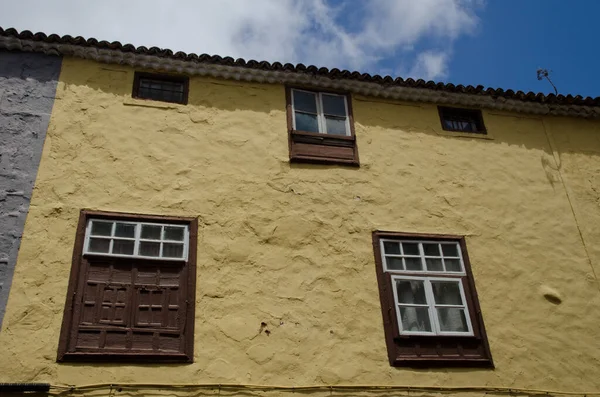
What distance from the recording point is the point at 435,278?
29.5 ft

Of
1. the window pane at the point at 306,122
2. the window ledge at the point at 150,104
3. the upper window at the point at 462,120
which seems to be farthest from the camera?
the upper window at the point at 462,120

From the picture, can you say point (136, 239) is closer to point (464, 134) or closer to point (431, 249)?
point (431, 249)

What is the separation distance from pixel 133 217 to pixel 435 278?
449 cm

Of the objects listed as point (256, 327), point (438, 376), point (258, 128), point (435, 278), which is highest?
point (258, 128)

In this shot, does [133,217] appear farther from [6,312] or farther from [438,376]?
[438,376]

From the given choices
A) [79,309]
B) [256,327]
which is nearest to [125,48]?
[79,309]

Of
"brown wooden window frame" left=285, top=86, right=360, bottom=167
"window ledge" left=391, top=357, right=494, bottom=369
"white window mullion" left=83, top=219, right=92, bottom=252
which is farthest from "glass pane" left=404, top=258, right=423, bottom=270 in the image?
"white window mullion" left=83, top=219, right=92, bottom=252

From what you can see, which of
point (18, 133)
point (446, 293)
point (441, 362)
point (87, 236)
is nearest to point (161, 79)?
point (18, 133)

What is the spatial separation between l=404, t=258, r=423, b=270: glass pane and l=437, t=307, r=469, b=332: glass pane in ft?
2.34

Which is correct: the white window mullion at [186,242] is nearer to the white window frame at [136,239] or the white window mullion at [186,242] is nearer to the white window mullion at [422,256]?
the white window frame at [136,239]

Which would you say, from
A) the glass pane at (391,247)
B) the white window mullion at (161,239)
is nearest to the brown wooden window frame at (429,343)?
the glass pane at (391,247)

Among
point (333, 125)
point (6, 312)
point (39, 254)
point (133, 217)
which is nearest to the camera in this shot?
point (6, 312)

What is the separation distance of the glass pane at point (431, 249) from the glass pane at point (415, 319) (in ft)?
3.26

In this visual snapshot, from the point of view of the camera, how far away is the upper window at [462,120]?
36.4ft
